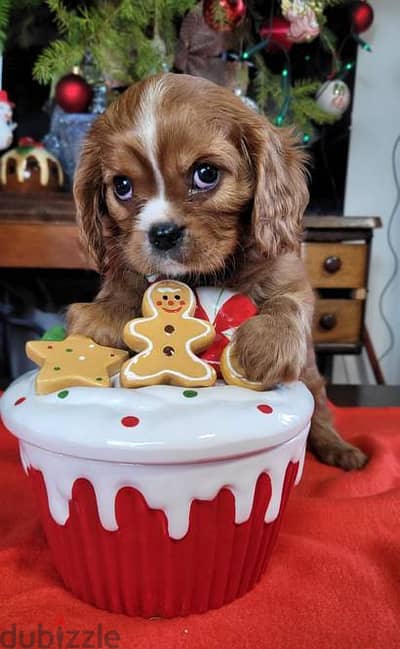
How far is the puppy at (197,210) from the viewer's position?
0.89 metres

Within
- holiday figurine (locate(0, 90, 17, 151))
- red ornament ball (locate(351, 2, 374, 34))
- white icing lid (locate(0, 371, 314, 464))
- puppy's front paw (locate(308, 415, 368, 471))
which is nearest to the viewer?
white icing lid (locate(0, 371, 314, 464))

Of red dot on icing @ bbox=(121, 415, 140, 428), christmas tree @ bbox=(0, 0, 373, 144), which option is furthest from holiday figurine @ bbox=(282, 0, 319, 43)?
red dot on icing @ bbox=(121, 415, 140, 428)

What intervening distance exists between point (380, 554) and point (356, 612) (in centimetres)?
17

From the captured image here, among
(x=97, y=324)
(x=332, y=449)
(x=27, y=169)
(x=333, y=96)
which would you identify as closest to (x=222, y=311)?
(x=97, y=324)

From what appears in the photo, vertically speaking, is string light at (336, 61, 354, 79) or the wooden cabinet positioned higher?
string light at (336, 61, 354, 79)

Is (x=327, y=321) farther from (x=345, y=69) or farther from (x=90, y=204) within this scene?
(x=90, y=204)

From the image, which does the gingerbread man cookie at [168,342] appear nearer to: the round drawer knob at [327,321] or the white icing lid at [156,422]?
the white icing lid at [156,422]

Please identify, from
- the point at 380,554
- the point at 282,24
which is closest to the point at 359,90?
the point at 282,24

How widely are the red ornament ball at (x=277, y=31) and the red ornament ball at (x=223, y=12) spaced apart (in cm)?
22

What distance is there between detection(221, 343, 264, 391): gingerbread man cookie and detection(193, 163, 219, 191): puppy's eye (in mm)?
261

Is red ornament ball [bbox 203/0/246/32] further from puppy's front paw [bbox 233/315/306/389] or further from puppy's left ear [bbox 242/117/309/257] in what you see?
puppy's front paw [bbox 233/315/306/389]

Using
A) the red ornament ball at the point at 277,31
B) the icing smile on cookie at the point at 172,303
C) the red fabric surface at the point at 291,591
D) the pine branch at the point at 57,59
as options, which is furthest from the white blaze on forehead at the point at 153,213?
the red ornament ball at the point at 277,31

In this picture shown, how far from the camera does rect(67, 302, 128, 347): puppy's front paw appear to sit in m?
0.96

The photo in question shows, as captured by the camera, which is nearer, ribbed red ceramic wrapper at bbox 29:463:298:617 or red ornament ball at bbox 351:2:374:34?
ribbed red ceramic wrapper at bbox 29:463:298:617
